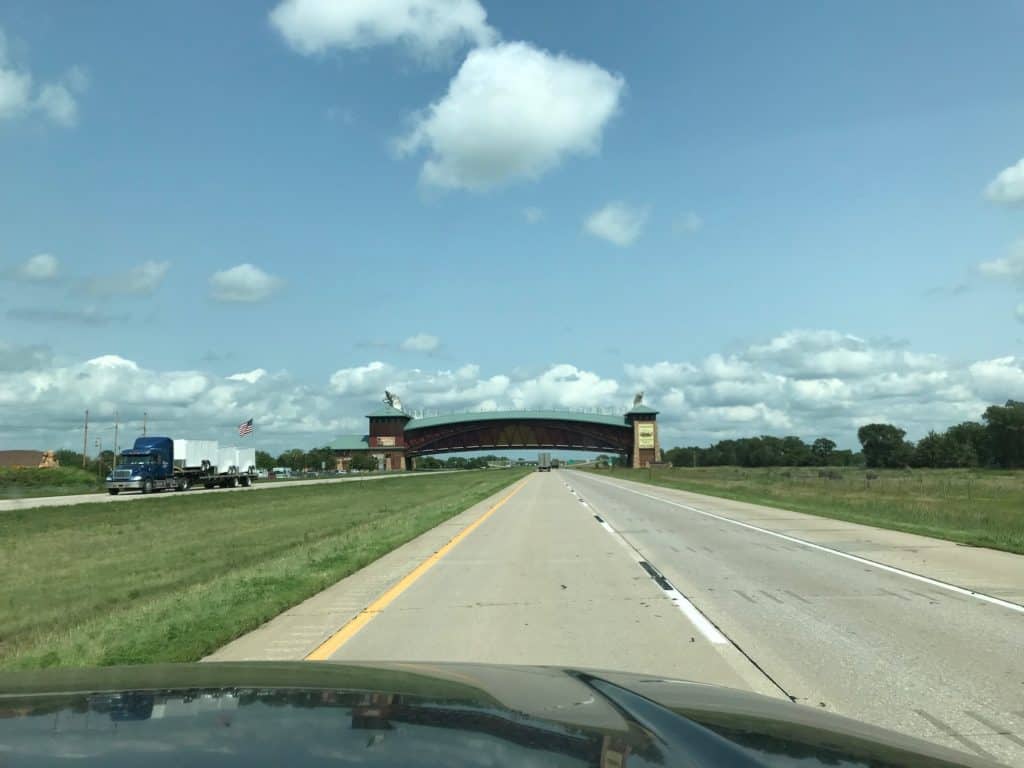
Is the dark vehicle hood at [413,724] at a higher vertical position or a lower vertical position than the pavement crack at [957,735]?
higher

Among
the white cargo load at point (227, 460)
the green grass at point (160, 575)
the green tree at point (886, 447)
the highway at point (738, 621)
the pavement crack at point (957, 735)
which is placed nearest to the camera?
the pavement crack at point (957, 735)

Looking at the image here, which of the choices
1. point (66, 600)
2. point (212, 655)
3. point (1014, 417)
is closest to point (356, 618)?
point (212, 655)

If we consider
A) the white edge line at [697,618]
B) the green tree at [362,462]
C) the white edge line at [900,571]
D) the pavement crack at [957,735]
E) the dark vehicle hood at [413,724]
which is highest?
the green tree at [362,462]

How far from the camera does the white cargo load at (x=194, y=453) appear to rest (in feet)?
210

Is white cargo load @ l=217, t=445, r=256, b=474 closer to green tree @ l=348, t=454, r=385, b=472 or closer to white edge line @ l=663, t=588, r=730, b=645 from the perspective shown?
white edge line @ l=663, t=588, r=730, b=645

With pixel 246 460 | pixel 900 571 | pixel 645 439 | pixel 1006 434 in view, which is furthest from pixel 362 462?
pixel 900 571

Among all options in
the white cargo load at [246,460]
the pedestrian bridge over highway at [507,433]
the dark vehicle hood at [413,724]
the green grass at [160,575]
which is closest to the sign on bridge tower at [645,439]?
the pedestrian bridge over highway at [507,433]

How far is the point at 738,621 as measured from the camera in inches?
383

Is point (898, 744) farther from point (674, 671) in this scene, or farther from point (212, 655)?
point (212, 655)

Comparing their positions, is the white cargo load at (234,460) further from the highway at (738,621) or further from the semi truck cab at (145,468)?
the highway at (738,621)

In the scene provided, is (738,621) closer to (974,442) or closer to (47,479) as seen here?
(47,479)

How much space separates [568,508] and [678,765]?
32759 mm

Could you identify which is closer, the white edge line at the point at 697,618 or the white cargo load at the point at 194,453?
the white edge line at the point at 697,618

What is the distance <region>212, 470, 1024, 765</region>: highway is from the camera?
6.67 m
